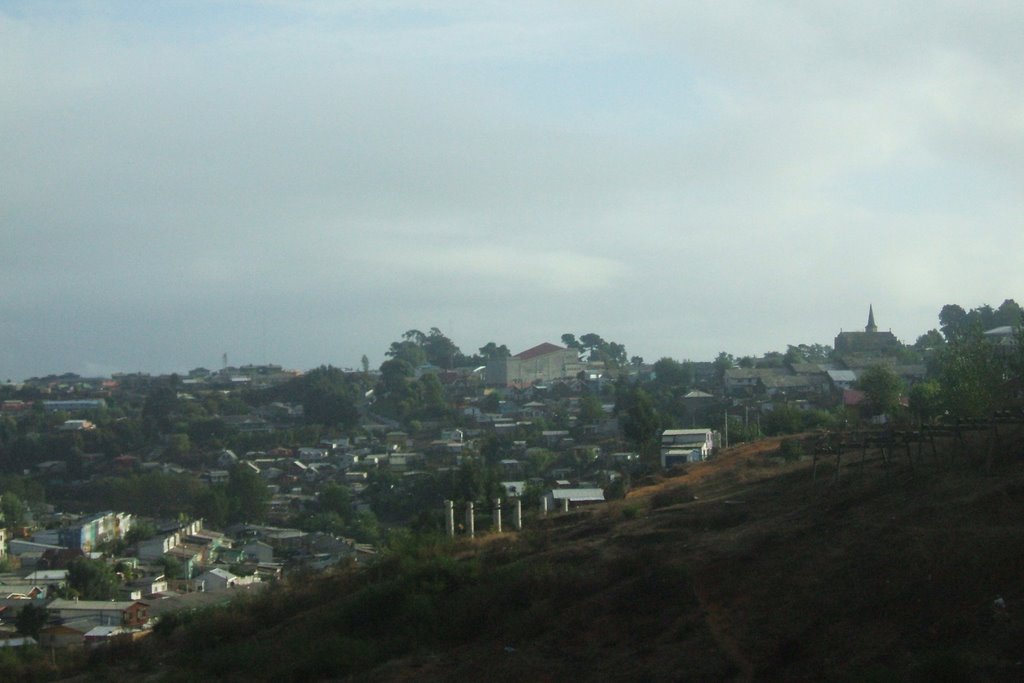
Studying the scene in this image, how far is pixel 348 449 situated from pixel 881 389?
26.8m

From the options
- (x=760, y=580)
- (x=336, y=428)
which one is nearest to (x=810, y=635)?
(x=760, y=580)

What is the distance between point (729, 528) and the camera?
14359mm

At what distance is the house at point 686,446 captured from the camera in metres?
31.3

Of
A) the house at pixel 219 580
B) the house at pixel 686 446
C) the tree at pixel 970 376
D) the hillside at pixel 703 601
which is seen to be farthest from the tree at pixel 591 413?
the hillside at pixel 703 601

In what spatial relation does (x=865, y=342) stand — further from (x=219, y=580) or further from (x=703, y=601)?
(x=703, y=601)

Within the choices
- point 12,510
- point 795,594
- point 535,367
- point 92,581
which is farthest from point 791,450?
point 535,367

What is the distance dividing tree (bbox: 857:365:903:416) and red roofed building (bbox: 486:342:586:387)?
39.8 metres

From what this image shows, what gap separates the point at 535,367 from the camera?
7700 centimetres

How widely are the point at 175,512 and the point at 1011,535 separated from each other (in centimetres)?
3748

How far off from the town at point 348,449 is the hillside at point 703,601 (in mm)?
3793

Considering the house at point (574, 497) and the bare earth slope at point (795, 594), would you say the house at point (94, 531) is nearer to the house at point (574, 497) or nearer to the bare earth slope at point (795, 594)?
the house at point (574, 497)

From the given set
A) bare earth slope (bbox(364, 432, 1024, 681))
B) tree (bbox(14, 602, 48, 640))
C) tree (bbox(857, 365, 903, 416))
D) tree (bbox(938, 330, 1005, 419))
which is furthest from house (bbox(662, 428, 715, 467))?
tree (bbox(14, 602, 48, 640))

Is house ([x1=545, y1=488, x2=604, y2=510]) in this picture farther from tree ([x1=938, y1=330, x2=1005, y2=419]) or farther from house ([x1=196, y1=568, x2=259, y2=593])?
tree ([x1=938, y1=330, x2=1005, y2=419])

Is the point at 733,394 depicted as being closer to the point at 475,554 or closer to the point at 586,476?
the point at 586,476
